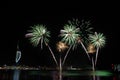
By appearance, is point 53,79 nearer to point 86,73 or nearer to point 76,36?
point 86,73

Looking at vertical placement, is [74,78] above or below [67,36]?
below

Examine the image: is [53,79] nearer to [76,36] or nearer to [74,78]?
[74,78]

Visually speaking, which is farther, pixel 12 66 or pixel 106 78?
pixel 12 66

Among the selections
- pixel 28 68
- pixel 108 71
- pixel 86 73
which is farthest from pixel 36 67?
pixel 108 71

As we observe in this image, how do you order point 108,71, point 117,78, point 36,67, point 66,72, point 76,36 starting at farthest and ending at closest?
point 36,67 < point 66,72 < point 108,71 < point 117,78 < point 76,36

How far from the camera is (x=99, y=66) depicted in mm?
65438

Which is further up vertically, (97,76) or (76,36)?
(76,36)

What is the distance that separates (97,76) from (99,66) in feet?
26.7

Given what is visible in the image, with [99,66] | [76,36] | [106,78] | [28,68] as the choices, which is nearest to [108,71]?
[106,78]

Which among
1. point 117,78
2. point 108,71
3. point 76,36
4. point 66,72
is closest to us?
point 76,36

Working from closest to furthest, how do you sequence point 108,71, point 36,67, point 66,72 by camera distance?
point 108,71 → point 66,72 → point 36,67

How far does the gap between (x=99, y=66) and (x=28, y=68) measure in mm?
26613

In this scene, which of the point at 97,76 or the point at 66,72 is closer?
the point at 97,76

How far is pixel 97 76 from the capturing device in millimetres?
57688
